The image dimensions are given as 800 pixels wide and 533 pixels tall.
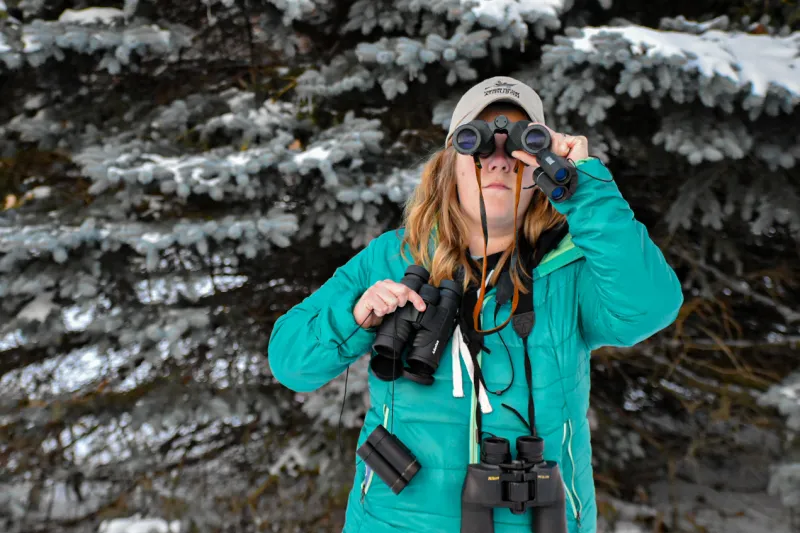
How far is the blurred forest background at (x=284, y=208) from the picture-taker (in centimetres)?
319

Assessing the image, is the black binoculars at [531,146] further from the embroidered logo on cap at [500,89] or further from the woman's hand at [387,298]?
the woman's hand at [387,298]

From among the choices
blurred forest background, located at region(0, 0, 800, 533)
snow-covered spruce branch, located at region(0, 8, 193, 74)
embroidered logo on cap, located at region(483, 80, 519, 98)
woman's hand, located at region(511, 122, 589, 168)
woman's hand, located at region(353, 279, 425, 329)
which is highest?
embroidered logo on cap, located at region(483, 80, 519, 98)

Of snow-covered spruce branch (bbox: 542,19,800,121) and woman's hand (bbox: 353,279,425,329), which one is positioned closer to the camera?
woman's hand (bbox: 353,279,425,329)

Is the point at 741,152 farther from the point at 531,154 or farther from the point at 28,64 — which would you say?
the point at 28,64

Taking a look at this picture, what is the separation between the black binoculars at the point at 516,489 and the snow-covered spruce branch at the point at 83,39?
2.93 meters

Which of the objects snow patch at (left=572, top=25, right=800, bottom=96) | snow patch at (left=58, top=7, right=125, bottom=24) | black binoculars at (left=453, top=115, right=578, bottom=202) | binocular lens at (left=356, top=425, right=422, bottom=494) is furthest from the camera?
snow patch at (left=58, top=7, right=125, bottom=24)

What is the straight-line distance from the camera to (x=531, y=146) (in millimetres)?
1482

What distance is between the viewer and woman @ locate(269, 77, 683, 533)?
1505 mm


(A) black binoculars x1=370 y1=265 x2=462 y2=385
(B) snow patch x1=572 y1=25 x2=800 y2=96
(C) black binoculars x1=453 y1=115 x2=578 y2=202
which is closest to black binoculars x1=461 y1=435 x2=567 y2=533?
(A) black binoculars x1=370 y1=265 x2=462 y2=385

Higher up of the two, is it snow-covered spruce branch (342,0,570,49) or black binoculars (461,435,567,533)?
snow-covered spruce branch (342,0,570,49)

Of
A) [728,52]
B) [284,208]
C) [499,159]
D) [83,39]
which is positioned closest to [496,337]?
[499,159]

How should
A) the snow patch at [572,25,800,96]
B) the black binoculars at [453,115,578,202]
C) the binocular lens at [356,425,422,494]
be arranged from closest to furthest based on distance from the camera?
1. the black binoculars at [453,115,578,202]
2. the binocular lens at [356,425,422,494]
3. the snow patch at [572,25,800,96]

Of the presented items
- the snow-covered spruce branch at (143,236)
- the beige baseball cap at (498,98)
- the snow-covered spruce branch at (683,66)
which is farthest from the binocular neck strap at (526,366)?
the snow-covered spruce branch at (143,236)

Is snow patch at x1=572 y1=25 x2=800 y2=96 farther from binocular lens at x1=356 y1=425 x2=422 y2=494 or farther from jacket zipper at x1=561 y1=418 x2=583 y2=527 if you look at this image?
binocular lens at x1=356 y1=425 x2=422 y2=494
